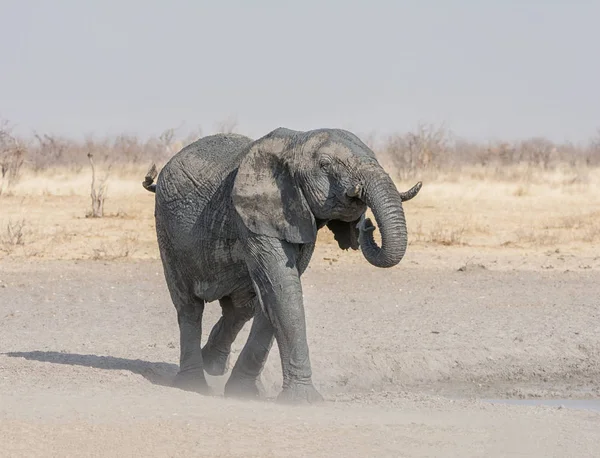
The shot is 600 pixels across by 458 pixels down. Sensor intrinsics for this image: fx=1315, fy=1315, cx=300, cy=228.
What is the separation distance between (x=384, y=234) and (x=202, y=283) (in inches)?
78.1

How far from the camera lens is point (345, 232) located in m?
8.40

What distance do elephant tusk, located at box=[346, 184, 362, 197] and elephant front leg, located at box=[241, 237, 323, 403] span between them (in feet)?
2.18

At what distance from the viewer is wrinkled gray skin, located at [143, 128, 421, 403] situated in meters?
7.85

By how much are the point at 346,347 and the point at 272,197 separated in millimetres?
3038

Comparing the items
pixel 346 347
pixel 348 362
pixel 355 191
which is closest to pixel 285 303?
pixel 355 191

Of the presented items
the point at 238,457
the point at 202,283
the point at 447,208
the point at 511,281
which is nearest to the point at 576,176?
the point at 447,208

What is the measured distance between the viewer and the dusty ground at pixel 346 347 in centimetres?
695

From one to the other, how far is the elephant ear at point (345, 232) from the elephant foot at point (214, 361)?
1.75 metres

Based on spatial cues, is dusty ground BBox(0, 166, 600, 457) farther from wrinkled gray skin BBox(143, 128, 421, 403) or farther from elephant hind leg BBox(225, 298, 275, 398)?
wrinkled gray skin BBox(143, 128, 421, 403)

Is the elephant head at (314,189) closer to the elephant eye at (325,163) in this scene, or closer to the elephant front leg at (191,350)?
the elephant eye at (325,163)

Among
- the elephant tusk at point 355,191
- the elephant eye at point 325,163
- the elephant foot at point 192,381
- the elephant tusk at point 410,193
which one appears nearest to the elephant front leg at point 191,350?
the elephant foot at point 192,381

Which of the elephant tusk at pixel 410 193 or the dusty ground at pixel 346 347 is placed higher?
the elephant tusk at pixel 410 193

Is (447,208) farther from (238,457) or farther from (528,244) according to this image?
(238,457)

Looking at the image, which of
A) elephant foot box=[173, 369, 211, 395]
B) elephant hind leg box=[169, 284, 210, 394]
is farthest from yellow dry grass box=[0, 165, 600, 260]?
elephant foot box=[173, 369, 211, 395]
